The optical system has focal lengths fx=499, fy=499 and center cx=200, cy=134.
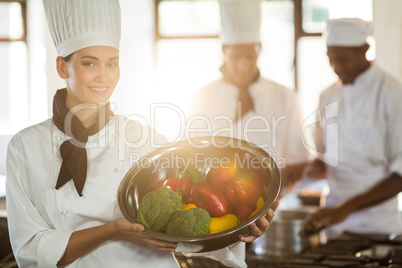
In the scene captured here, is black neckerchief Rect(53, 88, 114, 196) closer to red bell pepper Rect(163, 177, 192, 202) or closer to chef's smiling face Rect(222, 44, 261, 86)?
red bell pepper Rect(163, 177, 192, 202)

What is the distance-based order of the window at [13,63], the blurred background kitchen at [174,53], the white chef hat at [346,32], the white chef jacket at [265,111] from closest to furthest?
the blurred background kitchen at [174,53], the window at [13,63], the white chef hat at [346,32], the white chef jacket at [265,111]

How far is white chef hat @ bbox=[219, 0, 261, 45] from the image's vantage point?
1744 mm

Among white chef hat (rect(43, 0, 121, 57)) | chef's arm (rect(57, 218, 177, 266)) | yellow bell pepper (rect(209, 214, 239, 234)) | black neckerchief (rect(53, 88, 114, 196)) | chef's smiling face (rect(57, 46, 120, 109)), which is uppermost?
white chef hat (rect(43, 0, 121, 57))

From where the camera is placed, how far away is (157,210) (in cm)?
84

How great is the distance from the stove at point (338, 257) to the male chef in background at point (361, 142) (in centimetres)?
25

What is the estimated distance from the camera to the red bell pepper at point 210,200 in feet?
2.90

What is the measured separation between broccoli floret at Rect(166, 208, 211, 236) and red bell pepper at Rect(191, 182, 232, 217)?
0.15 ft

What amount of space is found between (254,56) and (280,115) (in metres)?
0.29

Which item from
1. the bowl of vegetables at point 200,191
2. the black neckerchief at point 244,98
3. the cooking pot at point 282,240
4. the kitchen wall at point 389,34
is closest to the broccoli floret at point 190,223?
the bowl of vegetables at point 200,191

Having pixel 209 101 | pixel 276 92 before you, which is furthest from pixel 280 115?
pixel 209 101

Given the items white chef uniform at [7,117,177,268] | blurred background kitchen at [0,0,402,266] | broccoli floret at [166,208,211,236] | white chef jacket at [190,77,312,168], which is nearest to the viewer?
broccoli floret at [166,208,211,236]

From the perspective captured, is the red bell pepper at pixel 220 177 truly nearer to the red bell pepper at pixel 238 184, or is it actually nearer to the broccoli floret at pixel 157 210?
the red bell pepper at pixel 238 184

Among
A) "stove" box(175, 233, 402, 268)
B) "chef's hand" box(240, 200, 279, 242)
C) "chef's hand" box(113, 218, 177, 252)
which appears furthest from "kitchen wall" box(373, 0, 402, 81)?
"chef's hand" box(113, 218, 177, 252)

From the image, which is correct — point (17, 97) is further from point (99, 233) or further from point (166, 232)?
point (166, 232)
